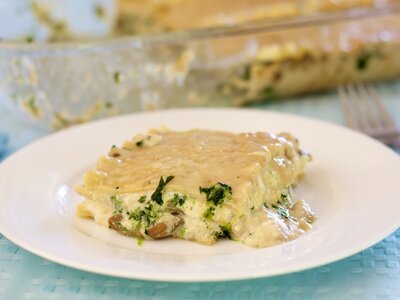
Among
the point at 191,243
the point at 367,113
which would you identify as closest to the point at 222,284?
the point at 191,243

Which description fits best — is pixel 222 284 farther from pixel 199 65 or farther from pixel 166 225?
pixel 199 65

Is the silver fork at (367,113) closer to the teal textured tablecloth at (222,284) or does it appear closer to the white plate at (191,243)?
the white plate at (191,243)

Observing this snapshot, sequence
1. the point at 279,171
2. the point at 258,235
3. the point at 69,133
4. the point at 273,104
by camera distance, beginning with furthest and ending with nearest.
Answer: the point at 273,104
the point at 69,133
the point at 279,171
the point at 258,235

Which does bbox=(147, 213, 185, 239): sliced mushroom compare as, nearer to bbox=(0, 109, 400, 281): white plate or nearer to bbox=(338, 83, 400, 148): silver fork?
bbox=(0, 109, 400, 281): white plate

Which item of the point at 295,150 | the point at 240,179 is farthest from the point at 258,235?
the point at 295,150

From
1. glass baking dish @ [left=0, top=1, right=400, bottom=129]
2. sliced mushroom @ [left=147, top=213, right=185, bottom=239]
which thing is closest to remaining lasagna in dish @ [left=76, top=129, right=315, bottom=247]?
sliced mushroom @ [left=147, top=213, right=185, bottom=239]

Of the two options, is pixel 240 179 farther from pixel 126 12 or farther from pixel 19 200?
pixel 126 12
